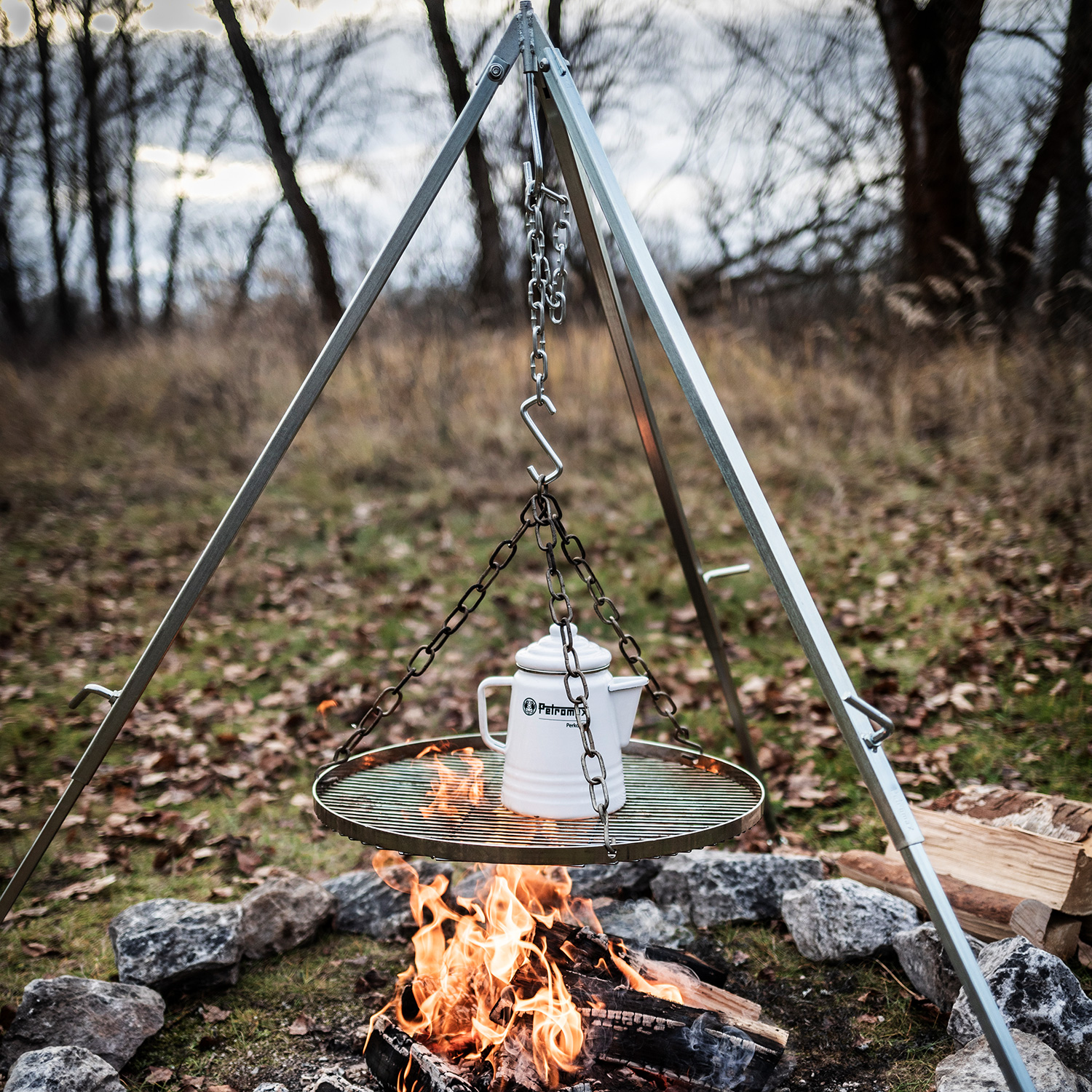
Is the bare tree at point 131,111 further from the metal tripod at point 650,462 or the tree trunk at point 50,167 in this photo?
the metal tripod at point 650,462

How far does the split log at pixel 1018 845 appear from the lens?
2488mm

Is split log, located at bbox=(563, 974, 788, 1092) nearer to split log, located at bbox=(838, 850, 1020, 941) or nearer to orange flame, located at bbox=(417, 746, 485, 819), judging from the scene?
orange flame, located at bbox=(417, 746, 485, 819)

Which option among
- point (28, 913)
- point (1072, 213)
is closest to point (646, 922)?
point (28, 913)

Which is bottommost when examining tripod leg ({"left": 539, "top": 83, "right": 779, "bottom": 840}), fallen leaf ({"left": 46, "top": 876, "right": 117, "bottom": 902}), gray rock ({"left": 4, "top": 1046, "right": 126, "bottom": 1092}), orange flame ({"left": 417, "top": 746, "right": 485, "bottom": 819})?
fallen leaf ({"left": 46, "top": 876, "right": 117, "bottom": 902})

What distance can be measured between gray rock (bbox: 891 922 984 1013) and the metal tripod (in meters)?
0.99

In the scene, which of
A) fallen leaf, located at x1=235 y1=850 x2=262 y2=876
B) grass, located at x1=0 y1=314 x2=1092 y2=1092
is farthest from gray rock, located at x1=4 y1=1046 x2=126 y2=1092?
fallen leaf, located at x1=235 y1=850 x2=262 y2=876

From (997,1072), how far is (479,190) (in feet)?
25.1

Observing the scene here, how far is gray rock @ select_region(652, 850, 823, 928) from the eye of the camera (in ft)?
9.62

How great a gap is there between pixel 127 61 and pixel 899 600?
8.36 m

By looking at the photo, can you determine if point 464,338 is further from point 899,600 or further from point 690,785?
point 690,785

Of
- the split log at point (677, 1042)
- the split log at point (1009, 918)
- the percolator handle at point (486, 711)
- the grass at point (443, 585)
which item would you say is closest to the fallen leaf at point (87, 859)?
the grass at point (443, 585)

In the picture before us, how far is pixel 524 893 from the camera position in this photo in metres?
2.56

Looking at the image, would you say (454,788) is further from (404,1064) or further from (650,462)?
(650,462)

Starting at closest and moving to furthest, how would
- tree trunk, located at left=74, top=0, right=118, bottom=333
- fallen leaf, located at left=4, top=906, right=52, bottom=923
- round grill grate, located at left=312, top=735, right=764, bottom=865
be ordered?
round grill grate, located at left=312, top=735, right=764, bottom=865 < fallen leaf, located at left=4, top=906, right=52, bottom=923 < tree trunk, located at left=74, top=0, right=118, bottom=333
